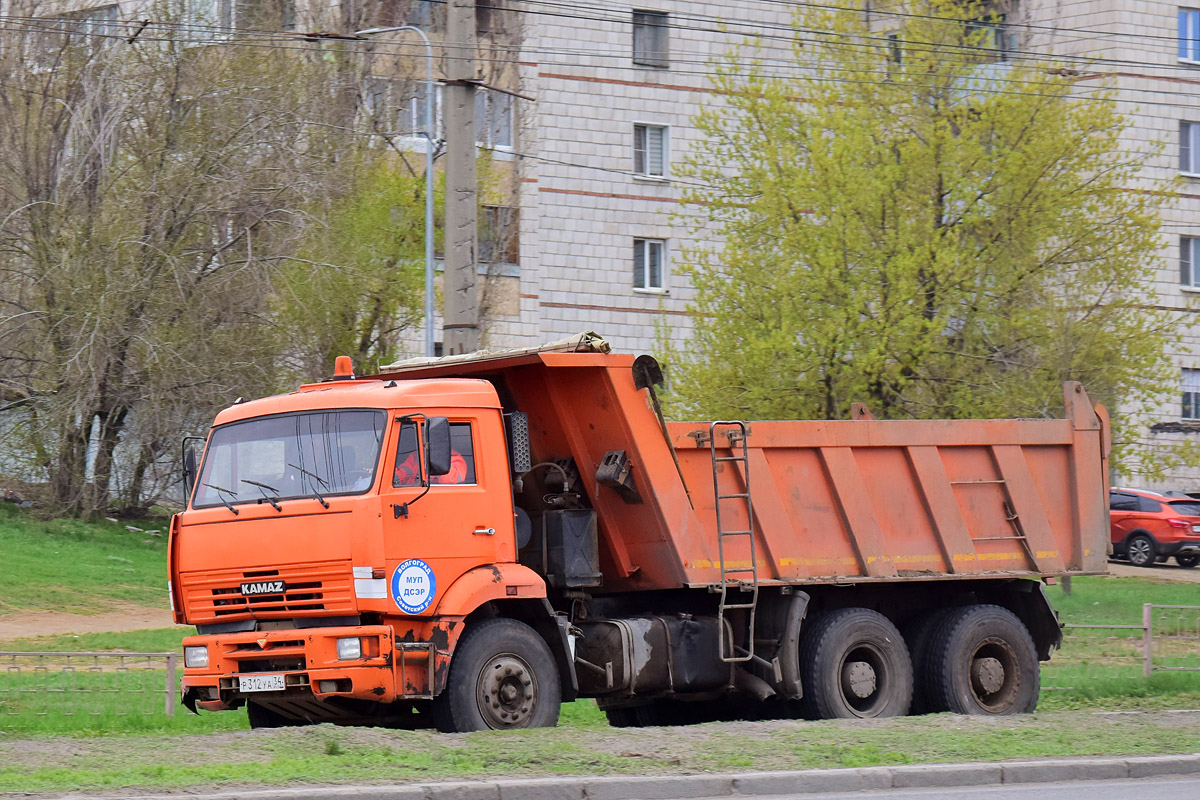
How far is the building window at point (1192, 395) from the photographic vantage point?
49000 millimetres

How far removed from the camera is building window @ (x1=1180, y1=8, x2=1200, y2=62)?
166ft

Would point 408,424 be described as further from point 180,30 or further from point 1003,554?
point 180,30

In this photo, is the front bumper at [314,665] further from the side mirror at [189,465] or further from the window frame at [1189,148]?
the window frame at [1189,148]

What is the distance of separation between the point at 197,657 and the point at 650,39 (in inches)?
1475

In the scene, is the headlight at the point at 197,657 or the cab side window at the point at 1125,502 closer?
the headlight at the point at 197,657

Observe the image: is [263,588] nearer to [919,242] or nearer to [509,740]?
[509,740]

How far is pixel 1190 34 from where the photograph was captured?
5072 cm

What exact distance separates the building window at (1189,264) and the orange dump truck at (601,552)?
123 feet

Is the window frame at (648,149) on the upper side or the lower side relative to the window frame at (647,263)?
upper

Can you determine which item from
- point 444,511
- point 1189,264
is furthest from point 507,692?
point 1189,264

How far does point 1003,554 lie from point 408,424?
18.9 ft

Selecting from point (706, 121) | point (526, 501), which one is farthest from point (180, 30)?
point (526, 501)

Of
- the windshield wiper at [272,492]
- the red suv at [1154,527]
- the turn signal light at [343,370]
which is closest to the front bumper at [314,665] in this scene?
the windshield wiper at [272,492]

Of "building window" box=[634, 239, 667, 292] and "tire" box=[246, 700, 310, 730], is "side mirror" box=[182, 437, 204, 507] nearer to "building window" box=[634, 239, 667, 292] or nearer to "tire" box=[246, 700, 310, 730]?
"tire" box=[246, 700, 310, 730]
